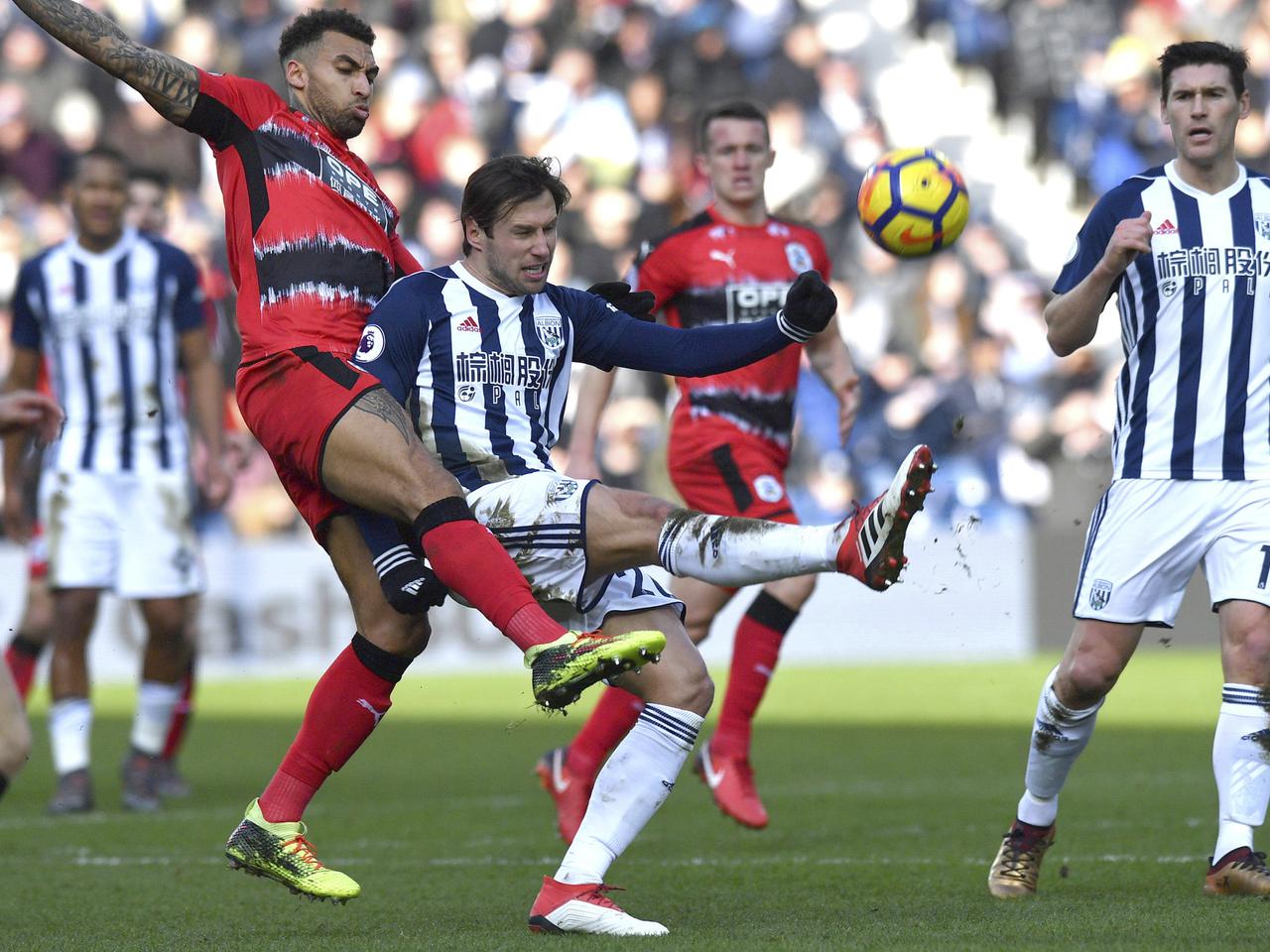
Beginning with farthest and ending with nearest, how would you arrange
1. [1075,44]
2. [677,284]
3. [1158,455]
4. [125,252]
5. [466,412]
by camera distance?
[1075,44] → [125,252] → [677,284] → [1158,455] → [466,412]

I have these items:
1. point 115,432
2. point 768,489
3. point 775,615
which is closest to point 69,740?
point 115,432

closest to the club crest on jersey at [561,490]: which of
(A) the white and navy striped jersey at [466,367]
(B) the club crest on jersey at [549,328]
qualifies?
(A) the white and navy striped jersey at [466,367]

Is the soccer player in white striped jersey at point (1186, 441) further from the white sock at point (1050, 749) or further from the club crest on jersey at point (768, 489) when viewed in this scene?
the club crest on jersey at point (768, 489)

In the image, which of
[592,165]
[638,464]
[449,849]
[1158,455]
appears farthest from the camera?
[592,165]

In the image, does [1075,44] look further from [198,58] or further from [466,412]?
[466,412]

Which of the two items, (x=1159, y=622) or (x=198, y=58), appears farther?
(x=198, y=58)

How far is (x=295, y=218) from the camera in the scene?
5262mm

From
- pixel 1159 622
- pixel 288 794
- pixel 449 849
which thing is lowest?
pixel 449 849

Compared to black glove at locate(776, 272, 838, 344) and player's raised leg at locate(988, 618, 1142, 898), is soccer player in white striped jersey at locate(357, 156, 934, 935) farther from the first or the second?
player's raised leg at locate(988, 618, 1142, 898)

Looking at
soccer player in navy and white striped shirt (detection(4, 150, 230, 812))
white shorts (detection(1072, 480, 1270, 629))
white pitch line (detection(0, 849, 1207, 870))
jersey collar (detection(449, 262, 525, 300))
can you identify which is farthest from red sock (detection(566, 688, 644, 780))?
soccer player in navy and white striped shirt (detection(4, 150, 230, 812))

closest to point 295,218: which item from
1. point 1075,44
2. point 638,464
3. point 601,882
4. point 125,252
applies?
point 601,882

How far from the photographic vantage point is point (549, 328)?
523 centimetres

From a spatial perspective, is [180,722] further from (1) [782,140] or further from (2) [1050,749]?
(1) [782,140]

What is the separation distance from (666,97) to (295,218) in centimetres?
1282
